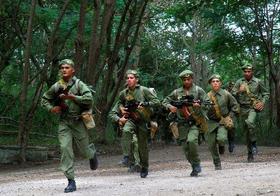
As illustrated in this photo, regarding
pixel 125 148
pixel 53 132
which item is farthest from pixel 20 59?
pixel 125 148

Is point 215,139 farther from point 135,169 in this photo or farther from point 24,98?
point 24,98

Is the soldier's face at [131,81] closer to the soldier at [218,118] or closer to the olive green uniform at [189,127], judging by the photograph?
the olive green uniform at [189,127]

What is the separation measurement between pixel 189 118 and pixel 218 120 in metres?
1.55

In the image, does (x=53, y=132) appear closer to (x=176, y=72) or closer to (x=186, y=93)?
(x=186, y=93)

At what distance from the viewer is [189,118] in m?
11.3

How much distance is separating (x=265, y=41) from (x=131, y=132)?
1162 centimetres

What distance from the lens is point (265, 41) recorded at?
22.7 meters

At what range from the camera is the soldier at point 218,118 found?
12484 millimetres

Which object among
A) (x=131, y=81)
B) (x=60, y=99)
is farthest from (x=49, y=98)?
(x=131, y=81)

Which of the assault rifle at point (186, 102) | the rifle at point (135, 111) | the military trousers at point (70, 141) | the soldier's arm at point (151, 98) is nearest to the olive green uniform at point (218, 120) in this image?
the assault rifle at point (186, 102)

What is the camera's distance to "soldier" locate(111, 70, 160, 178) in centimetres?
1130

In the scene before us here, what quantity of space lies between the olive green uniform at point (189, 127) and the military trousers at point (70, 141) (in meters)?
1.89

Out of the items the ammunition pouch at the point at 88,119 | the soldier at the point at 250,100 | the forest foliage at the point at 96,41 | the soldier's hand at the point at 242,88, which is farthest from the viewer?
the forest foliage at the point at 96,41

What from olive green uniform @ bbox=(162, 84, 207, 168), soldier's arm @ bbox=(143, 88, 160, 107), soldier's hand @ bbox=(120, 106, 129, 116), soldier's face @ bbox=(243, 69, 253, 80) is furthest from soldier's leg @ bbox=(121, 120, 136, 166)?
soldier's face @ bbox=(243, 69, 253, 80)
